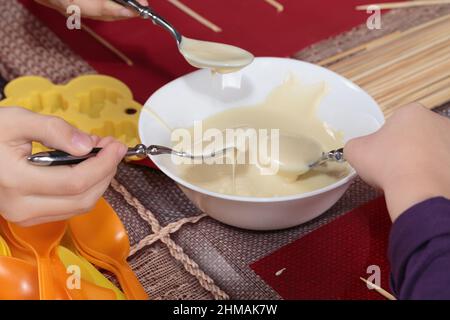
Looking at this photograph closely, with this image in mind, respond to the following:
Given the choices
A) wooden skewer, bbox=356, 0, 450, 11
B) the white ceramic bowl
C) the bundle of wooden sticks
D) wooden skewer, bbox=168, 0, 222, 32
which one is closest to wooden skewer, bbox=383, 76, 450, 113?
the bundle of wooden sticks

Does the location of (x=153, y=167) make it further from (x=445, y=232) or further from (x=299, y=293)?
(x=445, y=232)

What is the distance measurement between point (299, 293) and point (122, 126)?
0.35 meters

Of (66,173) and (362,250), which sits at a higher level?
(66,173)

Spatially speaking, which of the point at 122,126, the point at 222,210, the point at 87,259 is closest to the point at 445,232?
the point at 222,210

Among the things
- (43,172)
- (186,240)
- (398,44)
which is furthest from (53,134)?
(398,44)

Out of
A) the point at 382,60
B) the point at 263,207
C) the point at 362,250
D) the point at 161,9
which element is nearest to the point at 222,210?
the point at 263,207

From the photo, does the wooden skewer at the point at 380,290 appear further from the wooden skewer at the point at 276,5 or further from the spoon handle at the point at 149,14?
the wooden skewer at the point at 276,5

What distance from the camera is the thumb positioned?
0.56 meters

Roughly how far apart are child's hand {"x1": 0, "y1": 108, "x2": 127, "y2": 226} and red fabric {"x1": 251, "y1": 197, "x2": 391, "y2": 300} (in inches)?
7.9

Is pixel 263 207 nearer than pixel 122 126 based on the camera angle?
Yes

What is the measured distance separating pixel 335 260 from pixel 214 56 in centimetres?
29

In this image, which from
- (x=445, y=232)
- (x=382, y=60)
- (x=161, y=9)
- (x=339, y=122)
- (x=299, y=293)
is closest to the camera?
(x=445, y=232)

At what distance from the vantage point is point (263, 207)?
25.3 inches

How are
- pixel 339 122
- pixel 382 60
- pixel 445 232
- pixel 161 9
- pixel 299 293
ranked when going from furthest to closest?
pixel 161 9 → pixel 382 60 → pixel 339 122 → pixel 299 293 → pixel 445 232
